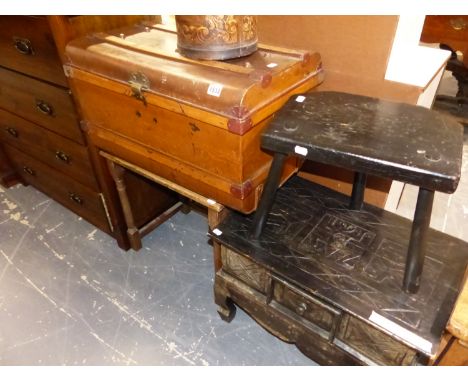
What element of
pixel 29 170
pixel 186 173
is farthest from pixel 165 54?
pixel 29 170

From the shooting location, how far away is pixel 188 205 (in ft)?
6.79

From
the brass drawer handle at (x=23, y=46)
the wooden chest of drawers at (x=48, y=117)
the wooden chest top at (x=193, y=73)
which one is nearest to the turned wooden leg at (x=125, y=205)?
the wooden chest of drawers at (x=48, y=117)

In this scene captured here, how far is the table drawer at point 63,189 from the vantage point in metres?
1.79

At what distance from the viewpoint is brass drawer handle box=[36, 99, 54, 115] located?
152 centimetres

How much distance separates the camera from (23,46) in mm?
1371

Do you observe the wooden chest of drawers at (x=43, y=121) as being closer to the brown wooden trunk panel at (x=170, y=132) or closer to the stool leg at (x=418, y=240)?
the brown wooden trunk panel at (x=170, y=132)

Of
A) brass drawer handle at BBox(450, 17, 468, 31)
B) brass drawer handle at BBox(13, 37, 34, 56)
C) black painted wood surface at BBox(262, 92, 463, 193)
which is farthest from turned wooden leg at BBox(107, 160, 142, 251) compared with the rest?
brass drawer handle at BBox(450, 17, 468, 31)

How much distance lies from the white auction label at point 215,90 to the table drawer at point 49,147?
847mm

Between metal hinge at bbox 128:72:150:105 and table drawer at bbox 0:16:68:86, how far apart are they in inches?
16.9

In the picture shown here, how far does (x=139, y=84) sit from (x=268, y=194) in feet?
1.73

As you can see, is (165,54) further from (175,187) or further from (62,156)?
(62,156)
